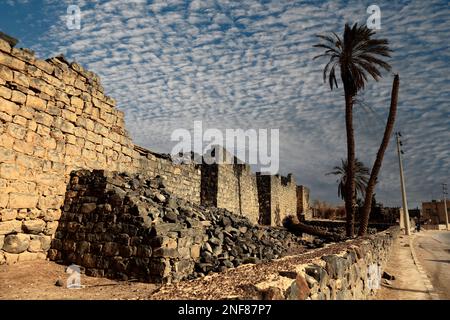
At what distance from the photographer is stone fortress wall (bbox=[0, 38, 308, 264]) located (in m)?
6.03

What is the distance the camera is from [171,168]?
12.9 m

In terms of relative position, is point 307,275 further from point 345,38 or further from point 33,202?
point 345,38

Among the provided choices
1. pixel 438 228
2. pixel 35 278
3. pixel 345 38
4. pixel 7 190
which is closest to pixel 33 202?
pixel 7 190

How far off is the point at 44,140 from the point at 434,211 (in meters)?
85.3

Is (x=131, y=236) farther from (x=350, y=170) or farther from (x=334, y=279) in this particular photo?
(x=350, y=170)

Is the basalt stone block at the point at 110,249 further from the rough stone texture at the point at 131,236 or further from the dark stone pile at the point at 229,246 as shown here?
the dark stone pile at the point at 229,246

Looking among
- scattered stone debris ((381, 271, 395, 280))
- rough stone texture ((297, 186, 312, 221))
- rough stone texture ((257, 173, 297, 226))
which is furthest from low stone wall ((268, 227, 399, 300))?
rough stone texture ((297, 186, 312, 221))

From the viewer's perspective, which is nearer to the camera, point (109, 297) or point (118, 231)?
point (109, 297)

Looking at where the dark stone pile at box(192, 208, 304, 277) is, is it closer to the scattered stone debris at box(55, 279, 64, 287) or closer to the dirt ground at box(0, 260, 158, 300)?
the dirt ground at box(0, 260, 158, 300)

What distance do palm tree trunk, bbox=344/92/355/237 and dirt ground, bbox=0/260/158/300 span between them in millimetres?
13341

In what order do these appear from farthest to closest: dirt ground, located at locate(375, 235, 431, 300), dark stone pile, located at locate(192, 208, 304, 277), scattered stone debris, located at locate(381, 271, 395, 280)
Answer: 1. scattered stone debris, located at locate(381, 271, 395, 280)
2. dark stone pile, located at locate(192, 208, 304, 277)
3. dirt ground, located at locate(375, 235, 431, 300)

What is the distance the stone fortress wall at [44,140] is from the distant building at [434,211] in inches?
3144
